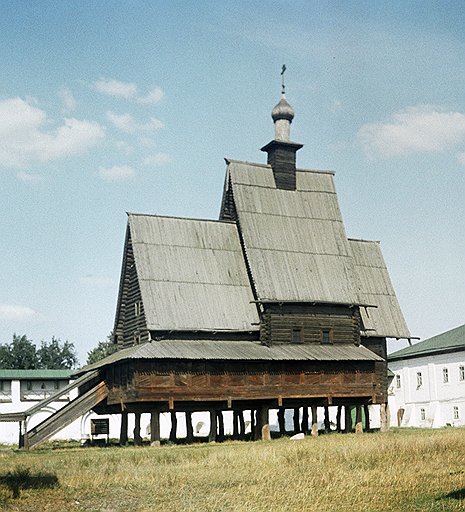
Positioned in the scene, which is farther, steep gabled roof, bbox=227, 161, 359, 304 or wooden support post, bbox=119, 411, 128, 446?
steep gabled roof, bbox=227, 161, 359, 304

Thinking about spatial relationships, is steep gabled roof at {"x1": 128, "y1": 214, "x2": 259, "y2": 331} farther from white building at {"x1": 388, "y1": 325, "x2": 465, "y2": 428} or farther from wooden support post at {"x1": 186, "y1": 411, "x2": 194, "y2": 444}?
white building at {"x1": 388, "y1": 325, "x2": 465, "y2": 428}

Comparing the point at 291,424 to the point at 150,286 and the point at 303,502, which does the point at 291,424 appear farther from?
the point at 303,502

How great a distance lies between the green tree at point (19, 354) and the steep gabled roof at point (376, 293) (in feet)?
193

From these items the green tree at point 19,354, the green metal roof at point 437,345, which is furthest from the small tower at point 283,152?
the green tree at point 19,354

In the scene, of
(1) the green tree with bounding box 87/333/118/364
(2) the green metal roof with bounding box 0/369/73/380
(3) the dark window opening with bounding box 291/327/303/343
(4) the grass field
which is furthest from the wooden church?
(1) the green tree with bounding box 87/333/118/364

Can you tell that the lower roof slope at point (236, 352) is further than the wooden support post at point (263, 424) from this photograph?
No

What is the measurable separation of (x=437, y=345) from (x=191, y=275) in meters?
22.2

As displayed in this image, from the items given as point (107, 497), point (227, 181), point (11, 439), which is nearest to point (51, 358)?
point (11, 439)

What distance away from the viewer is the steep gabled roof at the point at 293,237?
4179cm

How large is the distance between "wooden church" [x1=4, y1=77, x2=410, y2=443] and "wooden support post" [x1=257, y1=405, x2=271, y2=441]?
0.19 feet

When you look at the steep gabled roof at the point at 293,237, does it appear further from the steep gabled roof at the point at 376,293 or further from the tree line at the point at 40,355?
the tree line at the point at 40,355

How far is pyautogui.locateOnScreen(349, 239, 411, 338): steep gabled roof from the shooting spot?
4522cm

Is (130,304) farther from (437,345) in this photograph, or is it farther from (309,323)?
(437,345)

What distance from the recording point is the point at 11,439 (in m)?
54.3
